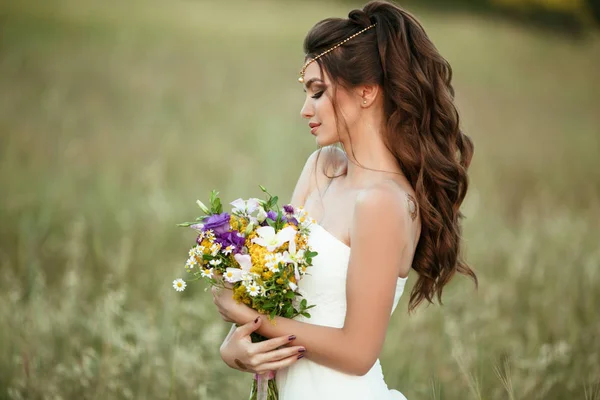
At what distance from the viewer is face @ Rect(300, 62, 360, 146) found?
301 centimetres

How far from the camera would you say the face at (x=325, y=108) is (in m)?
3.01

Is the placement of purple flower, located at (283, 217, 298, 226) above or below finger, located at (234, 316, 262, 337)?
above

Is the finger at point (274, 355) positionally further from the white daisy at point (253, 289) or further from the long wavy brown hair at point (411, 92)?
the long wavy brown hair at point (411, 92)

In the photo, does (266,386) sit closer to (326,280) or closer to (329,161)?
(326,280)

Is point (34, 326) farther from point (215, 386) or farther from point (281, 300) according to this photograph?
point (281, 300)

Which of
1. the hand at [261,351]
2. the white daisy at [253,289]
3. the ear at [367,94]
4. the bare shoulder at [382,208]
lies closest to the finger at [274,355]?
the hand at [261,351]

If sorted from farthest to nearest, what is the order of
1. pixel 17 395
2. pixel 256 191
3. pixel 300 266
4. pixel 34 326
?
1. pixel 256 191
2. pixel 34 326
3. pixel 17 395
4. pixel 300 266

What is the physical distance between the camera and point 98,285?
18.4 ft

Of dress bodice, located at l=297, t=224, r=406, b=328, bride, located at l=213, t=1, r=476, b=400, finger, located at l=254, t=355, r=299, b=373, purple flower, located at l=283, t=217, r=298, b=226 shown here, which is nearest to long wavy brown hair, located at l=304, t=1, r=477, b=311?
bride, located at l=213, t=1, r=476, b=400

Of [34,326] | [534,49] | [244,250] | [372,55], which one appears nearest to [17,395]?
[34,326]

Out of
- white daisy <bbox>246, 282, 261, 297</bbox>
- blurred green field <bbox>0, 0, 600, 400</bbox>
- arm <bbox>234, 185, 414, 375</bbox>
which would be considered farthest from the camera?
blurred green field <bbox>0, 0, 600, 400</bbox>

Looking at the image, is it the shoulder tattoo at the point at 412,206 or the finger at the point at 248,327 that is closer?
the finger at the point at 248,327

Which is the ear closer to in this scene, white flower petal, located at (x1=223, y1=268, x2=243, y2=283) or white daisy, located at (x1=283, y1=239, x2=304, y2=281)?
white daisy, located at (x1=283, y1=239, x2=304, y2=281)

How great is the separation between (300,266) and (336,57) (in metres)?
0.85
